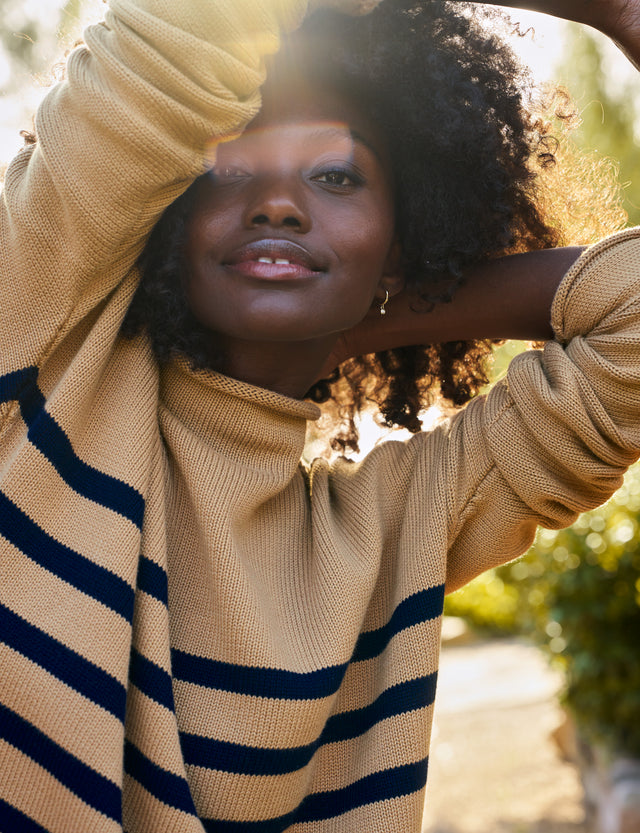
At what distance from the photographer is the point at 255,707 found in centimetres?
182

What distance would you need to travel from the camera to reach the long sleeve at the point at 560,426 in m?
2.04

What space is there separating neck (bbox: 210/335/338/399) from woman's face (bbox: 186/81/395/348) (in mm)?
49

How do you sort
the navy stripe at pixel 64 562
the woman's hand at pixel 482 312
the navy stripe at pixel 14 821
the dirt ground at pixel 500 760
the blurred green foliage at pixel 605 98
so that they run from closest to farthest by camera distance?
the navy stripe at pixel 14 821, the navy stripe at pixel 64 562, the woman's hand at pixel 482 312, the dirt ground at pixel 500 760, the blurred green foliage at pixel 605 98

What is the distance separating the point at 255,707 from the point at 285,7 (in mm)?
1300

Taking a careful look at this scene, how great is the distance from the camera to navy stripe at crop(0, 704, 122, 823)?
1623mm

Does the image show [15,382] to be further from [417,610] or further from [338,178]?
[417,610]

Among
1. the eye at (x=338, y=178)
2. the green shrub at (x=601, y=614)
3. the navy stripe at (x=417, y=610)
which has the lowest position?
the green shrub at (x=601, y=614)

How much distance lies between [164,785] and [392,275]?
1.26 meters

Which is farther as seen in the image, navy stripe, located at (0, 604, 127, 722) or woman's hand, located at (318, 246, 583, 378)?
woman's hand, located at (318, 246, 583, 378)

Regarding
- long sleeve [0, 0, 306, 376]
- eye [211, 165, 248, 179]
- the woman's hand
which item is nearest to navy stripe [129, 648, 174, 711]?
long sleeve [0, 0, 306, 376]

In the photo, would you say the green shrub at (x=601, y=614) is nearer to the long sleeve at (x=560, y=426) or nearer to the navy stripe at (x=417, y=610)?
the long sleeve at (x=560, y=426)

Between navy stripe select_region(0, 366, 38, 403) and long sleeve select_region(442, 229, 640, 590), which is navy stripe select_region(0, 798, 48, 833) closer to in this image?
navy stripe select_region(0, 366, 38, 403)

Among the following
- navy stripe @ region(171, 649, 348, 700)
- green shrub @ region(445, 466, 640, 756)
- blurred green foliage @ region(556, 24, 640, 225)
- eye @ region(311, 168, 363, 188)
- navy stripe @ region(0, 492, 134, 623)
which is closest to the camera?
navy stripe @ region(0, 492, 134, 623)

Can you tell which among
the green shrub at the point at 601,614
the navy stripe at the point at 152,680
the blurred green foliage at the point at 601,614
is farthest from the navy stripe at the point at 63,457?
the green shrub at the point at 601,614
